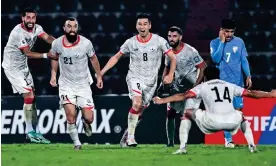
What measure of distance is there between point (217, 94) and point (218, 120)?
1.02 feet

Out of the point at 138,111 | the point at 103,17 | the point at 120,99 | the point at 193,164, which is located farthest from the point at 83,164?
the point at 103,17

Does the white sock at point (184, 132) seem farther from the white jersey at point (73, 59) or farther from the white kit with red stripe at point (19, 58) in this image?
the white kit with red stripe at point (19, 58)

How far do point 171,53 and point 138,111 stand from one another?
0.93 meters

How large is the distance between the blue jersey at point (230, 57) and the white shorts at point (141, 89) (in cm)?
97

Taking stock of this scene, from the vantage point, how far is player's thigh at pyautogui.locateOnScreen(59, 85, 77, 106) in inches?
555

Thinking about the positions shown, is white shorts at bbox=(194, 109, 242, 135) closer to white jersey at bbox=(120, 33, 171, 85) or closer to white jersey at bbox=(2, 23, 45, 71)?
white jersey at bbox=(120, 33, 171, 85)

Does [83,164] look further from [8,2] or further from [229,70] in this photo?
[8,2]

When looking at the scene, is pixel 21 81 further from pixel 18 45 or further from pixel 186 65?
pixel 186 65

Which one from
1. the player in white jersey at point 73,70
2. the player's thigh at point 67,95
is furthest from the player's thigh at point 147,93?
the player's thigh at point 67,95

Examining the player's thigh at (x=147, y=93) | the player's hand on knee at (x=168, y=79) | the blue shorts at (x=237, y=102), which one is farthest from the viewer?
the blue shorts at (x=237, y=102)

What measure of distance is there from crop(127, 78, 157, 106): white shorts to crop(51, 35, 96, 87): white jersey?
0.66m

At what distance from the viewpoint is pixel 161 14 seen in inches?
756

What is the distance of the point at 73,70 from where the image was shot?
46.5ft

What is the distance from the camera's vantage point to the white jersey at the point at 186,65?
1455 cm
